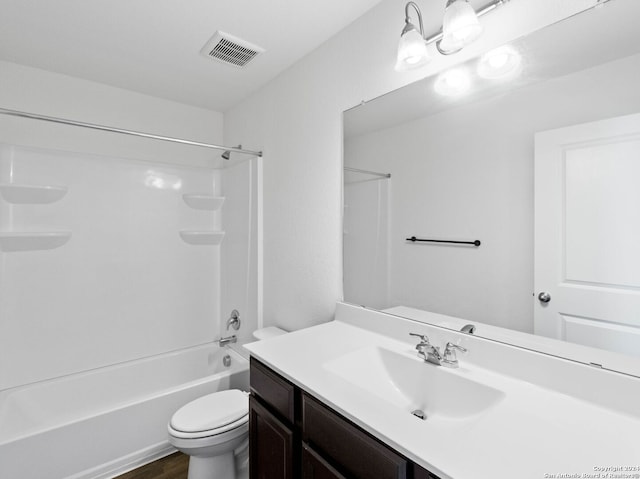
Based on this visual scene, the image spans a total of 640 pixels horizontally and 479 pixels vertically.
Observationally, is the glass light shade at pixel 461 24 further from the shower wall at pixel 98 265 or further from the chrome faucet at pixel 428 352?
the shower wall at pixel 98 265

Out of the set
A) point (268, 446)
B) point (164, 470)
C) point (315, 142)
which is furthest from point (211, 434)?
point (315, 142)

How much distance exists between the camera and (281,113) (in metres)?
2.12

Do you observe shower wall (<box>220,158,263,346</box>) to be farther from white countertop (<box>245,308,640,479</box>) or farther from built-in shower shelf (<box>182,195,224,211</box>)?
white countertop (<box>245,308,640,479</box>)

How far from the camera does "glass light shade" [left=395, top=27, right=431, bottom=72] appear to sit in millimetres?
1228

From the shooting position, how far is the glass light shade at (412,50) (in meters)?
1.23

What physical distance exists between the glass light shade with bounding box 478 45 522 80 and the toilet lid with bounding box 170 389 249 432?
185cm

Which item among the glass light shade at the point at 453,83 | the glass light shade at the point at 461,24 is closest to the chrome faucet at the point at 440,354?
the glass light shade at the point at 453,83

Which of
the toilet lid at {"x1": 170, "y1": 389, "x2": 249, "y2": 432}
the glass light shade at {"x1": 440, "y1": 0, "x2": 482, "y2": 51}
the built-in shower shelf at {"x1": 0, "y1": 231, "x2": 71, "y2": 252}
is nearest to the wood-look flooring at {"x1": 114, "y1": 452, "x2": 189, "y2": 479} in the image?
the toilet lid at {"x1": 170, "y1": 389, "x2": 249, "y2": 432}

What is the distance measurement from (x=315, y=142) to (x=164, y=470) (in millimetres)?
2053

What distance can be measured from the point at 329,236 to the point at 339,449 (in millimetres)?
1057

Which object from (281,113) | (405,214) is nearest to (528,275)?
(405,214)

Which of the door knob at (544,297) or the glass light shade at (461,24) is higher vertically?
the glass light shade at (461,24)

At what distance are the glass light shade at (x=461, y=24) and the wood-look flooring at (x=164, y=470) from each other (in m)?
2.46

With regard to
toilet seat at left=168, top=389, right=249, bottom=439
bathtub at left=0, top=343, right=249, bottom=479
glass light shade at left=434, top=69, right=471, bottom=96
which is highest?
glass light shade at left=434, top=69, right=471, bottom=96
